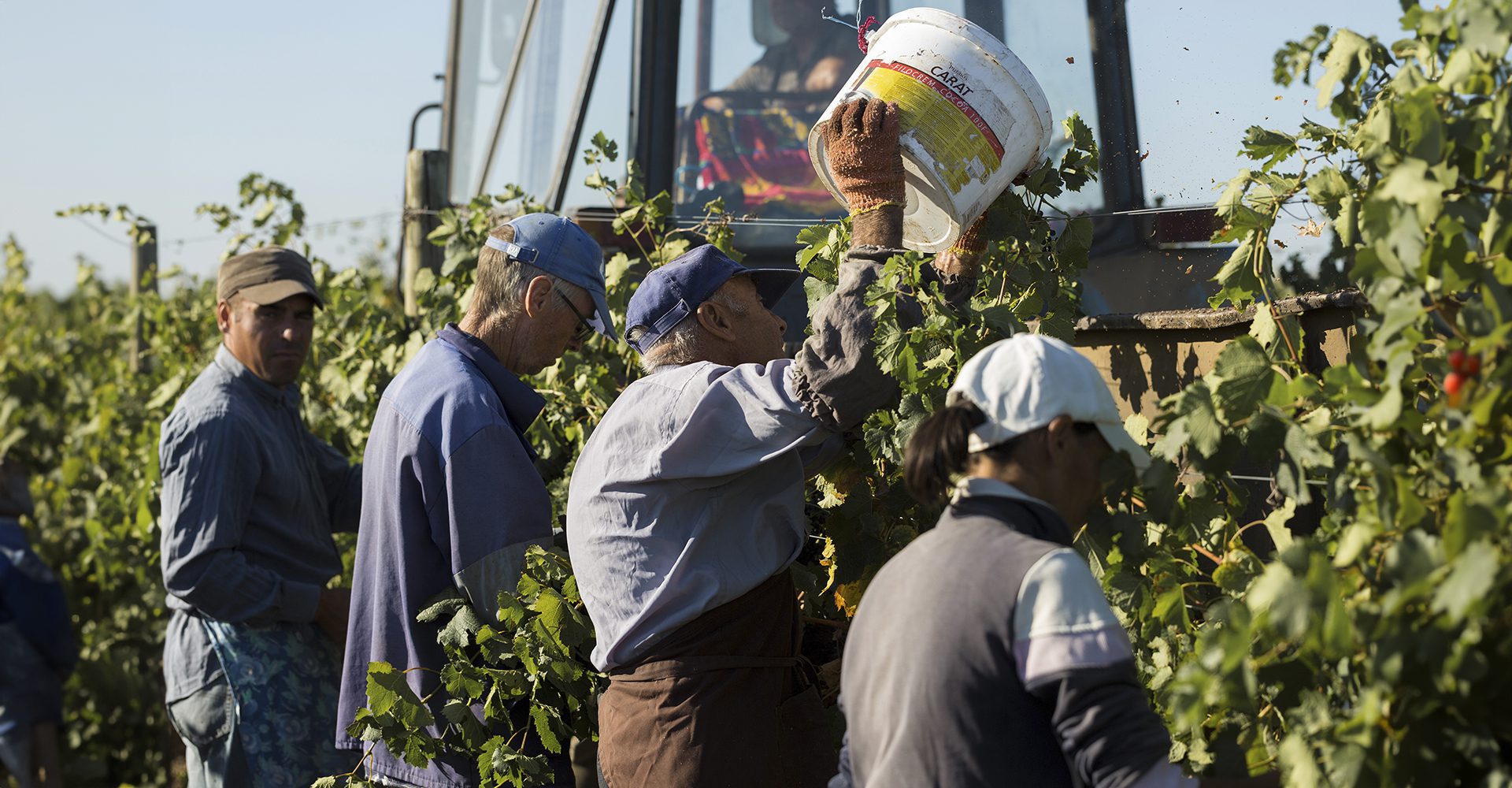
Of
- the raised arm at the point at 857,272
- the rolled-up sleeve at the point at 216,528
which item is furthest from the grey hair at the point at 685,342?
the rolled-up sleeve at the point at 216,528

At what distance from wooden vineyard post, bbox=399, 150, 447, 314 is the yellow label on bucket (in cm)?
292

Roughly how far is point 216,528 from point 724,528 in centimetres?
170

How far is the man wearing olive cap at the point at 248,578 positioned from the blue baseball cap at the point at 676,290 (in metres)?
1.48

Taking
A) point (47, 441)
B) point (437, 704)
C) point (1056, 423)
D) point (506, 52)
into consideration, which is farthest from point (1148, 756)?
point (47, 441)

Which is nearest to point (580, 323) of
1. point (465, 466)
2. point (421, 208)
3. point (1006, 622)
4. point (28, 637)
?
point (465, 466)

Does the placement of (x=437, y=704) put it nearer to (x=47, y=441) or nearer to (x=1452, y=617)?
(x=1452, y=617)

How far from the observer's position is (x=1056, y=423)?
1.72 metres

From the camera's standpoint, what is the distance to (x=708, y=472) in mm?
2279

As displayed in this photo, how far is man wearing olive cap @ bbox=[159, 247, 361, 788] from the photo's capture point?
11.5ft

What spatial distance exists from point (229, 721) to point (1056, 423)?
266 cm

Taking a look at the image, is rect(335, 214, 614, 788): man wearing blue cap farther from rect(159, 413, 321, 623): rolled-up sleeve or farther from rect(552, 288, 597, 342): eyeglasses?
rect(159, 413, 321, 623): rolled-up sleeve

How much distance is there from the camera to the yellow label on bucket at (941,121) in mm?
2330

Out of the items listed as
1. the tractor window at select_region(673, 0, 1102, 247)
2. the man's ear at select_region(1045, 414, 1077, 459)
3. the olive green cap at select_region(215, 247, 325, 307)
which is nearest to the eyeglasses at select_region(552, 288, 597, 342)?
the tractor window at select_region(673, 0, 1102, 247)

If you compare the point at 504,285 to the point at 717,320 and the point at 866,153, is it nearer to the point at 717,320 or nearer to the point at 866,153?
the point at 717,320
